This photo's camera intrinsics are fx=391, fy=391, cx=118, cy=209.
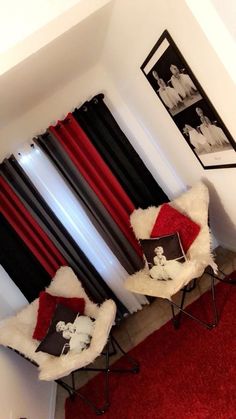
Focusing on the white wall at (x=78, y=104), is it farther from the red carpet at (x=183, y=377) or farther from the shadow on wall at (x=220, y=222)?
the red carpet at (x=183, y=377)

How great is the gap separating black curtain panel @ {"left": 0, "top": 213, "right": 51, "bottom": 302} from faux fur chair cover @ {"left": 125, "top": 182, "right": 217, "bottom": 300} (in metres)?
0.88

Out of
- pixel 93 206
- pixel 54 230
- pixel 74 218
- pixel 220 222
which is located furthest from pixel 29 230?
pixel 220 222

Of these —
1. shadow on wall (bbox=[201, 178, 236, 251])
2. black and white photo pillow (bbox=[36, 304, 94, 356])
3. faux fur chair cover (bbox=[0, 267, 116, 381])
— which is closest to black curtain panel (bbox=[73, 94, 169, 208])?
shadow on wall (bbox=[201, 178, 236, 251])

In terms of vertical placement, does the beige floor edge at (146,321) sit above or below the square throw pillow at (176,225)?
below

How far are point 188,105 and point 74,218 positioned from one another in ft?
4.84

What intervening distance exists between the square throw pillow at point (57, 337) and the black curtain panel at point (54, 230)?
0.72m

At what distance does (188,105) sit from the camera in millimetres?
2393

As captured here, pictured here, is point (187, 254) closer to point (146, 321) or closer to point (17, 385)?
point (146, 321)

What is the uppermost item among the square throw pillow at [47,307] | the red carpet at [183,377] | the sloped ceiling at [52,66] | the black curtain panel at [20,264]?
the sloped ceiling at [52,66]

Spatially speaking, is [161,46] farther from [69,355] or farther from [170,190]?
[69,355]

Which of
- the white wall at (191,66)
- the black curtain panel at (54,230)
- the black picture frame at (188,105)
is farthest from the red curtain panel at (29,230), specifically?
the black picture frame at (188,105)

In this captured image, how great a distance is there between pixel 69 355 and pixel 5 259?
1087 millimetres

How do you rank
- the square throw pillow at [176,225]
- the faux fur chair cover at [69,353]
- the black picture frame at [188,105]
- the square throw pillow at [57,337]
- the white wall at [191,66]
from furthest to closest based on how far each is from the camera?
the square throw pillow at [176,225] → the square throw pillow at [57,337] → the faux fur chair cover at [69,353] → the black picture frame at [188,105] → the white wall at [191,66]

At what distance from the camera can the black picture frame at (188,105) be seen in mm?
2189
